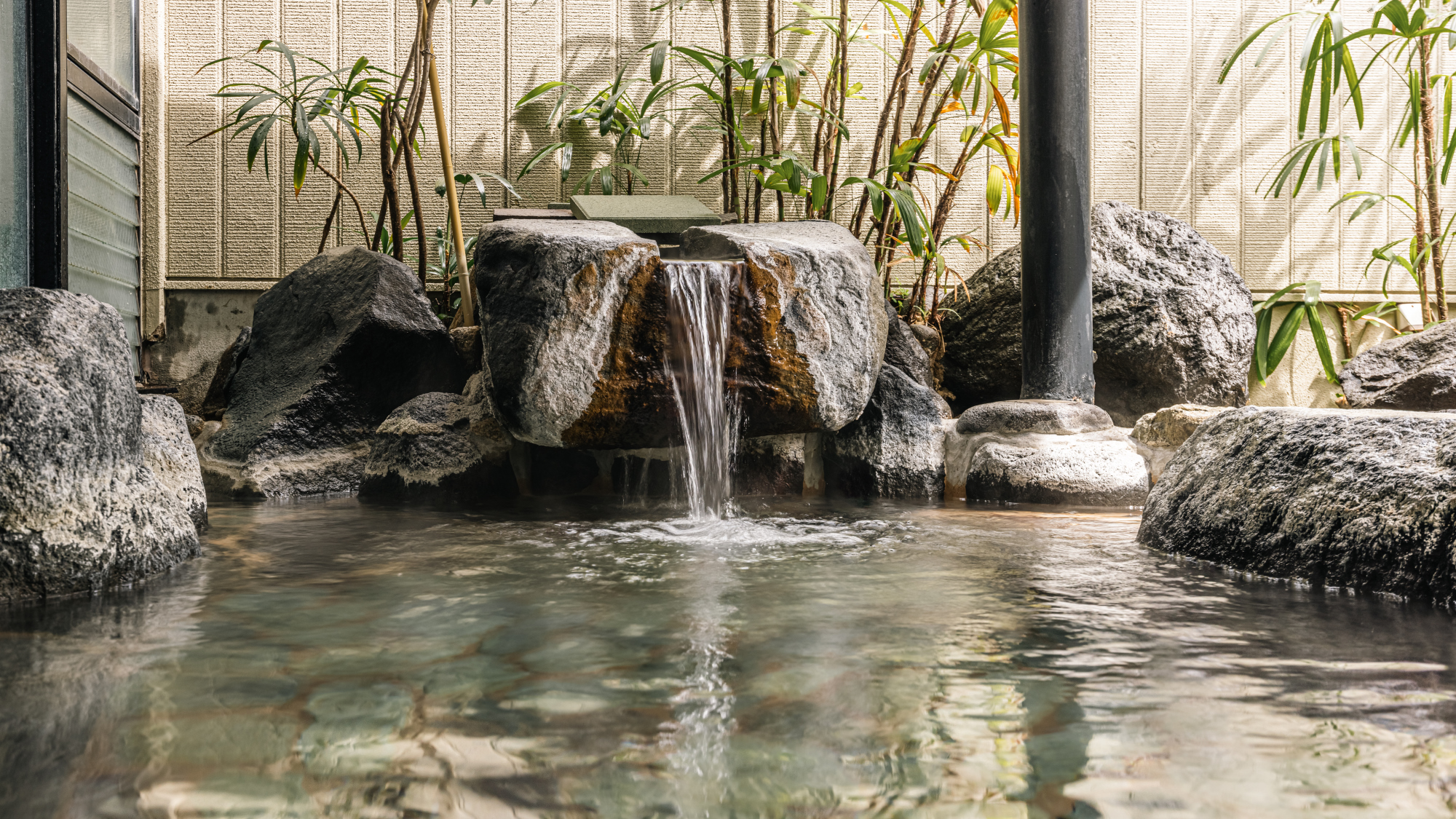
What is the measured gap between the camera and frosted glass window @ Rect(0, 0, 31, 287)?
9.47ft

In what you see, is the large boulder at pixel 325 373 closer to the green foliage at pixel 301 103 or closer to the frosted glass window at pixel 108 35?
the green foliage at pixel 301 103

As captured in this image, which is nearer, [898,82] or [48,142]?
[48,142]

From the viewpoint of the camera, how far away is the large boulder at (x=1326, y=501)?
70.4 inches

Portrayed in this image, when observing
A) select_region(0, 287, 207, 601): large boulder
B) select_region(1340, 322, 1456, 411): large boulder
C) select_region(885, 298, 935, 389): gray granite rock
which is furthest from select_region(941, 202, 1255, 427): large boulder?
select_region(0, 287, 207, 601): large boulder

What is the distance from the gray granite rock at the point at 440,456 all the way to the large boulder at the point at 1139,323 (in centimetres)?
259

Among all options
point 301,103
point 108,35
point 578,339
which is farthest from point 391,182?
point 578,339

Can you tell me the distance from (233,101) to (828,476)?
4147 mm

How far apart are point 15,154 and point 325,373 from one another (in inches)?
54.6

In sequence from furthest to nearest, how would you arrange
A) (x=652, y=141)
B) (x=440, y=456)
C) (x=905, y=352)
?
(x=652, y=141) → (x=905, y=352) → (x=440, y=456)

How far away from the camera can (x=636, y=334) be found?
322cm

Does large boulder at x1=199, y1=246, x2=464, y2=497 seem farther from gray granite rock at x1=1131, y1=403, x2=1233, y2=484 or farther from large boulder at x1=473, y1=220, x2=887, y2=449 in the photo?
gray granite rock at x1=1131, y1=403, x2=1233, y2=484

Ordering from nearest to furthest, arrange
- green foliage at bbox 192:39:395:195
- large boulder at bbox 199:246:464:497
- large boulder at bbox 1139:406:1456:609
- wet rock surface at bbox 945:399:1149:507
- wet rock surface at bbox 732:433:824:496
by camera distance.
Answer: large boulder at bbox 1139:406:1456:609
wet rock surface at bbox 945:399:1149:507
wet rock surface at bbox 732:433:824:496
large boulder at bbox 199:246:464:497
green foliage at bbox 192:39:395:195

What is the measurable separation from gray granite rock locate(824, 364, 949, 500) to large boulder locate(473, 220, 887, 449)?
325 mm

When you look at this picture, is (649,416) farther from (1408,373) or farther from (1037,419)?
(1408,373)
